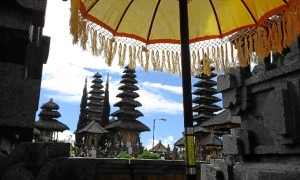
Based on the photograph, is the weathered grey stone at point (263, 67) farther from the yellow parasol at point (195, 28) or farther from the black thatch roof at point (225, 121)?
the black thatch roof at point (225, 121)

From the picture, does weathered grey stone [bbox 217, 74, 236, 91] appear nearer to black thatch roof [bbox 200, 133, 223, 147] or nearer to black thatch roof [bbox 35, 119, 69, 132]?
black thatch roof [bbox 200, 133, 223, 147]

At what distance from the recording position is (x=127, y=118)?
39.3m

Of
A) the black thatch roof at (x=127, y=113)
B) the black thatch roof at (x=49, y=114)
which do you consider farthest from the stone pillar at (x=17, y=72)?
the black thatch roof at (x=49, y=114)

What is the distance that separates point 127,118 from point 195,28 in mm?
35718

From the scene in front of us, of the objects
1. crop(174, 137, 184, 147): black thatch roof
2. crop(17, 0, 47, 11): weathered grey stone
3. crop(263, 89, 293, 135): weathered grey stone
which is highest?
crop(17, 0, 47, 11): weathered grey stone

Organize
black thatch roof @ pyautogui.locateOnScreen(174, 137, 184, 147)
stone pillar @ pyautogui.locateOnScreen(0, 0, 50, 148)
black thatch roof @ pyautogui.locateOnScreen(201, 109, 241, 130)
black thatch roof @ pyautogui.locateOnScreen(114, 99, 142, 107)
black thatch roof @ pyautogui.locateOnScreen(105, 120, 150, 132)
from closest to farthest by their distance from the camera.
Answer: stone pillar @ pyautogui.locateOnScreen(0, 0, 50, 148)
black thatch roof @ pyautogui.locateOnScreen(201, 109, 241, 130)
black thatch roof @ pyautogui.locateOnScreen(174, 137, 184, 147)
black thatch roof @ pyautogui.locateOnScreen(105, 120, 150, 132)
black thatch roof @ pyautogui.locateOnScreen(114, 99, 142, 107)

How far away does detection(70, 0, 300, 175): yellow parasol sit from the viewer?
3.65m

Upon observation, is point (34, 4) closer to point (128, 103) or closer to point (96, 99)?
point (128, 103)

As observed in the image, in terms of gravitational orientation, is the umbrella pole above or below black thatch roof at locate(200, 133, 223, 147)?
below

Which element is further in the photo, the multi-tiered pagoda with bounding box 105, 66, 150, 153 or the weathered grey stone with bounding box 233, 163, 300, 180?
the multi-tiered pagoda with bounding box 105, 66, 150, 153

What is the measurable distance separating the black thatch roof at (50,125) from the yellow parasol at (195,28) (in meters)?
34.8

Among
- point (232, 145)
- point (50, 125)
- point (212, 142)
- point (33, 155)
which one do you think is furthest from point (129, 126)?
point (33, 155)

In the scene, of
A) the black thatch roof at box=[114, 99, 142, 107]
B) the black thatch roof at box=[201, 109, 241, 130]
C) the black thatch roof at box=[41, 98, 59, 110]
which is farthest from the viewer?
the black thatch roof at box=[114, 99, 142, 107]

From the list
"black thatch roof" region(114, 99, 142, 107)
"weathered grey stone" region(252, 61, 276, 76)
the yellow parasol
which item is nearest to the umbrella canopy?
the yellow parasol
